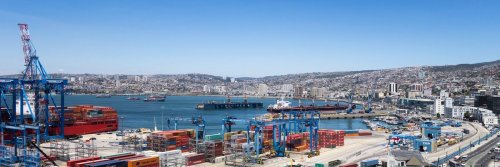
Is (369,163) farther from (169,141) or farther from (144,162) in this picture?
(169,141)

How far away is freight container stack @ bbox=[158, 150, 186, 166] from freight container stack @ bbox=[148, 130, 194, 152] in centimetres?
393

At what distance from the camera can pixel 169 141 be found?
30.4 metres

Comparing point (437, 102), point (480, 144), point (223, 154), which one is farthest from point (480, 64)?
point (223, 154)

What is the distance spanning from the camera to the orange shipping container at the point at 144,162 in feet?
73.9

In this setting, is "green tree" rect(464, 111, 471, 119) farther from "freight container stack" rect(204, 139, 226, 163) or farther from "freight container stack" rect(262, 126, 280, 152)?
"freight container stack" rect(204, 139, 226, 163)

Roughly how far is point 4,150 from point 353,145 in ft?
78.8

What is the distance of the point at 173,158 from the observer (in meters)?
25.7

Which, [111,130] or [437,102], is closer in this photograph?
[111,130]

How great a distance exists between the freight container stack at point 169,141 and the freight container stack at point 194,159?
8.99 ft

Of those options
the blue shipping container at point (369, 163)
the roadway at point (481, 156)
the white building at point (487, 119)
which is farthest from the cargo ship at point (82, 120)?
the white building at point (487, 119)

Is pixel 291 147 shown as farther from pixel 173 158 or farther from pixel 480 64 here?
pixel 480 64

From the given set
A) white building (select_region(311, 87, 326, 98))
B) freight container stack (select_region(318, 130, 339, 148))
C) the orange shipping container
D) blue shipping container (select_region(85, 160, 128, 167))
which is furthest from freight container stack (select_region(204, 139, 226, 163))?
white building (select_region(311, 87, 326, 98))

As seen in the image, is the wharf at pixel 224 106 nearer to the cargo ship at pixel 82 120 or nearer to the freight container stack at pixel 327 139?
the cargo ship at pixel 82 120

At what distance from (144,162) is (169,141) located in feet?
23.8
